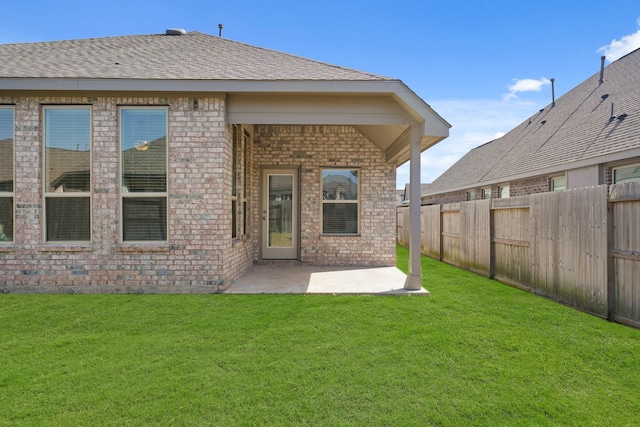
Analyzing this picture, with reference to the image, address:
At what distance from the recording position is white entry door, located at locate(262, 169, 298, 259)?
818cm

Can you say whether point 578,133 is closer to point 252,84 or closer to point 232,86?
point 252,84

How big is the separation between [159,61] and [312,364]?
5966 mm

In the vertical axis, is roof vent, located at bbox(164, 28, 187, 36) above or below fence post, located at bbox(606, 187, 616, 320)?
above

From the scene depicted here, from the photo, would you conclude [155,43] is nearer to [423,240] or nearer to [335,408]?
[335,408]

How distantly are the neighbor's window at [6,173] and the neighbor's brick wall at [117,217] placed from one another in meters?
0.16

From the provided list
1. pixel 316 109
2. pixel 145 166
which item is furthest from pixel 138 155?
pixel 316 109

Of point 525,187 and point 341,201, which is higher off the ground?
point 525,187

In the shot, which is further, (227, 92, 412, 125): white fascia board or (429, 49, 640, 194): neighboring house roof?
(429, 49, 640, 194): neighboring house roof

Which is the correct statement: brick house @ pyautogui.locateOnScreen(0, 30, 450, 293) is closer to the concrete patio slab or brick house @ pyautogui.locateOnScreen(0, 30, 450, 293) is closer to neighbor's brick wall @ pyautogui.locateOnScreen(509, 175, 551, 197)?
the concrete patio slab

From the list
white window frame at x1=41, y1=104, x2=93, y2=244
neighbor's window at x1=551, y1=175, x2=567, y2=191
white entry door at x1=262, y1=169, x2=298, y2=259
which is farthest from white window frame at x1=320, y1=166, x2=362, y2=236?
neighbor's window at x1=551, y1=175, x2=567, y2=191

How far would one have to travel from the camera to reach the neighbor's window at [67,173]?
5414 millimetres

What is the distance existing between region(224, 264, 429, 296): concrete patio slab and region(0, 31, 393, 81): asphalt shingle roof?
11.6ft

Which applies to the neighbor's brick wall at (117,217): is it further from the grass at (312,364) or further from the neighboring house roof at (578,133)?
the neighboring house roof at (578,133)

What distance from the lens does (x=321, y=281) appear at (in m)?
6.20
